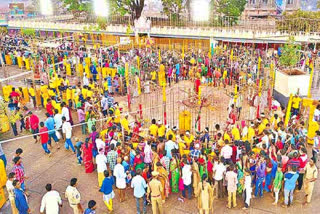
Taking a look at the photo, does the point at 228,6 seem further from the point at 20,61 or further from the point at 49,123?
the point at 49,123

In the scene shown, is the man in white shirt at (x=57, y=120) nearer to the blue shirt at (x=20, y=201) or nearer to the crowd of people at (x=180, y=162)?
the crowd of people at (x=180, y=162)

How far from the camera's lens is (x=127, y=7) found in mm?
33625

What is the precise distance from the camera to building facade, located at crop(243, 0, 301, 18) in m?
43.6

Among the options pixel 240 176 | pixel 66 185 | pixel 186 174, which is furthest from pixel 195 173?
pixel 66 185

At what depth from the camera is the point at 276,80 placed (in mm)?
13945

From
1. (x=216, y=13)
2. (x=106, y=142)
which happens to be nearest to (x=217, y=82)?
(x=106, y=142)

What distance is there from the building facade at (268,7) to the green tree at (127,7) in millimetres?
17599

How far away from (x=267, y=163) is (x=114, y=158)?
3.82 meters

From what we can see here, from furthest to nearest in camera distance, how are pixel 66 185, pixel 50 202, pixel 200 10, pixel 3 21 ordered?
1. pixel 3 21
2. pixel 200 10
3. pixel 66 185
4. pixel 50 202

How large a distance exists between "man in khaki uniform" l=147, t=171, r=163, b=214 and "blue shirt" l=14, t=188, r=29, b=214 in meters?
2.79

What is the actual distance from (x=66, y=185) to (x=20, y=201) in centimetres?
193

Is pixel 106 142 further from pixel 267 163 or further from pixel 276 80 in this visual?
pixel 276 80

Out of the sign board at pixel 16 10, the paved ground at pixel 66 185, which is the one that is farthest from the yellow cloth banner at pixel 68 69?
the sign board at pixel 16 10

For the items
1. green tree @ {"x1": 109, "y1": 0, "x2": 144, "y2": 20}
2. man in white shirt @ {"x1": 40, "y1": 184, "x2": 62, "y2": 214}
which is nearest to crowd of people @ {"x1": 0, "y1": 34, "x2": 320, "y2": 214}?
man in white shirt @ {"x1": 40, "y1": 184, "x2": 62, "y2": 214}
